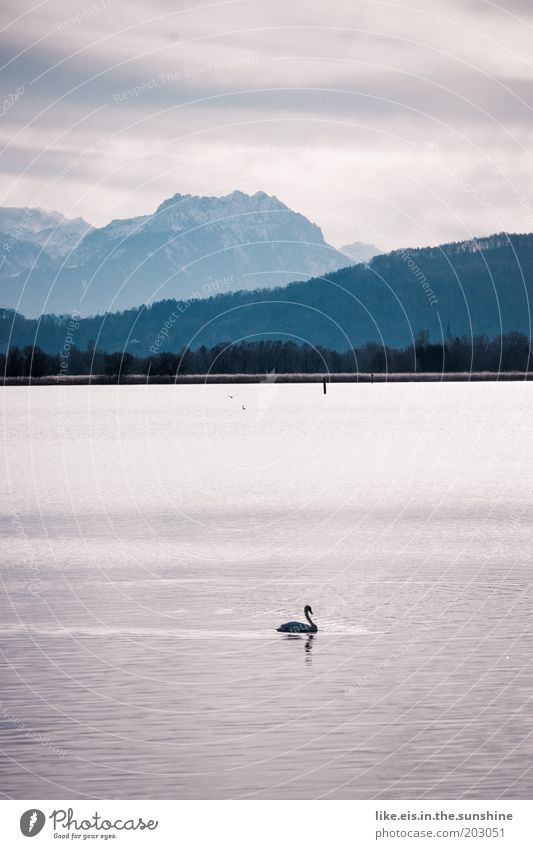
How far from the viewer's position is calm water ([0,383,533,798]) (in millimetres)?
30281

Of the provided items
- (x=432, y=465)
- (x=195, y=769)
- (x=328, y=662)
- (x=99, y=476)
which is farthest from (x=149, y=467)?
(x=195, y=769)

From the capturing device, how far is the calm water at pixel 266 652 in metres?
30.3

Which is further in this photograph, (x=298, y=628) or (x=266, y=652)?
(x=298, y=628)

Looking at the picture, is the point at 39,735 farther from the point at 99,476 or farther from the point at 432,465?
the point at 432,465
